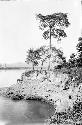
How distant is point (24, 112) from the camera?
12477mm

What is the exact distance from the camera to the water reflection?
37.5ft

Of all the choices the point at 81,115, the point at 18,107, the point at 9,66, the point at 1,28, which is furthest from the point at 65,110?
the point at 1,28

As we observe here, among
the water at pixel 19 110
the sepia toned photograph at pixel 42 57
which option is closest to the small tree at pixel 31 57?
the sepia toned photograph at pixel 42 57

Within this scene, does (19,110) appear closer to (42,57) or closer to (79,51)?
(42,57)

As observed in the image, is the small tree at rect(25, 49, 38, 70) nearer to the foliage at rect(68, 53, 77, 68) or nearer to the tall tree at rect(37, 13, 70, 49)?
the tall tree at rect(37, 13, 70, 49)

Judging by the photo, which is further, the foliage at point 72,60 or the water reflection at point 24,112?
the foliage at point 72,60

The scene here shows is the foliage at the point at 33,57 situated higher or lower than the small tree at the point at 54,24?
lower

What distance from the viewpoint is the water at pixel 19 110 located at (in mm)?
11438

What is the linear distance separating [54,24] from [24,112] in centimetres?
415

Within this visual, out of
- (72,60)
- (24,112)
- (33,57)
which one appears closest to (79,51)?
(72,60)

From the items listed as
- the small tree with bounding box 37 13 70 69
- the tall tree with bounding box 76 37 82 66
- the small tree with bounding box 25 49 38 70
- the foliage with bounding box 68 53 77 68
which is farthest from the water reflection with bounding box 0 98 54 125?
the small tree with bounding box 37 13 70 69

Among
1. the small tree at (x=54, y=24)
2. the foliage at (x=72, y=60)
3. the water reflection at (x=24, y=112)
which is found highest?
the small tree at (x=54, y=24)

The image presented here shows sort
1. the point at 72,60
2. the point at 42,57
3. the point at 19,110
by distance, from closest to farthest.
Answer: the point at 19,110 → the point at 72,60 → the point at 42,57

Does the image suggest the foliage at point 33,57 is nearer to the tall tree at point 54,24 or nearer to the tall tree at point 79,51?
the tall tree at point 54,24
